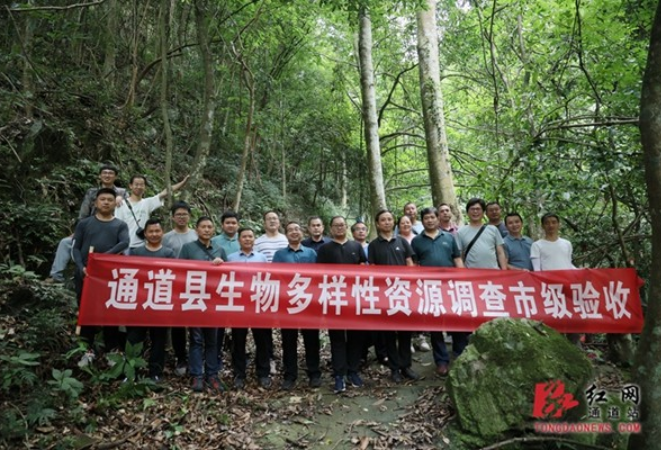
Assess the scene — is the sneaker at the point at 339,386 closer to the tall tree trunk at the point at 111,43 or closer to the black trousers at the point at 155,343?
the black trousers at the point at 155,343

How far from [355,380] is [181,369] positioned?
6.93 ft

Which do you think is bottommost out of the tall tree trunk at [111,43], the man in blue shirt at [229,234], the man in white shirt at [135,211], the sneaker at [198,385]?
the sneaker at [198,385]

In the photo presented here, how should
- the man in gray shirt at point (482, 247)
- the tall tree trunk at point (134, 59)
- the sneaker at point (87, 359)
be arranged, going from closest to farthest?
1. the sneaker at point (87, 359)
2. the man in gray shirt at point (482, 247)
3. the tall tree trunk at point (134, 59)

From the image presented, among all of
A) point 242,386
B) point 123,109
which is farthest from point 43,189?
point 242,386

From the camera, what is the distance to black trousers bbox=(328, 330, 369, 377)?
5008 millimetres

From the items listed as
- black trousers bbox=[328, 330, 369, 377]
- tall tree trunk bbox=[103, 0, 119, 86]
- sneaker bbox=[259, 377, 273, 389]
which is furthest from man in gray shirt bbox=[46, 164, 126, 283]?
tall tree trunk bbox=[103, 0, 119, 86]

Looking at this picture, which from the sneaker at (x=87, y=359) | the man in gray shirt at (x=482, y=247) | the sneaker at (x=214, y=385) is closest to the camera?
the sneaker at (x=87, y=359)

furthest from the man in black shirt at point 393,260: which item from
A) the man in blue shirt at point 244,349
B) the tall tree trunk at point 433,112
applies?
the tall tree trunk at point 433,112

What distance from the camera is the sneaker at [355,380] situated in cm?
511

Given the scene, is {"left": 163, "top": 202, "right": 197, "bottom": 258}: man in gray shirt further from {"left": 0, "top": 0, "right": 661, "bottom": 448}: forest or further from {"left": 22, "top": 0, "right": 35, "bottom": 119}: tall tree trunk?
{"left": 22, "top": 0, "right": 35, "bottom": 119}: tall tree trunk

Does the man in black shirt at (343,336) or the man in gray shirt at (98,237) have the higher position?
the man in gray shirt at (98,237)

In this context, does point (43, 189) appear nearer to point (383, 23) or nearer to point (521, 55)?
point (383, 23)

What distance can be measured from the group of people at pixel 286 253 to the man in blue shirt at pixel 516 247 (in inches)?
0.5

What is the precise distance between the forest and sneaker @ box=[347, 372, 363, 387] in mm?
2952
